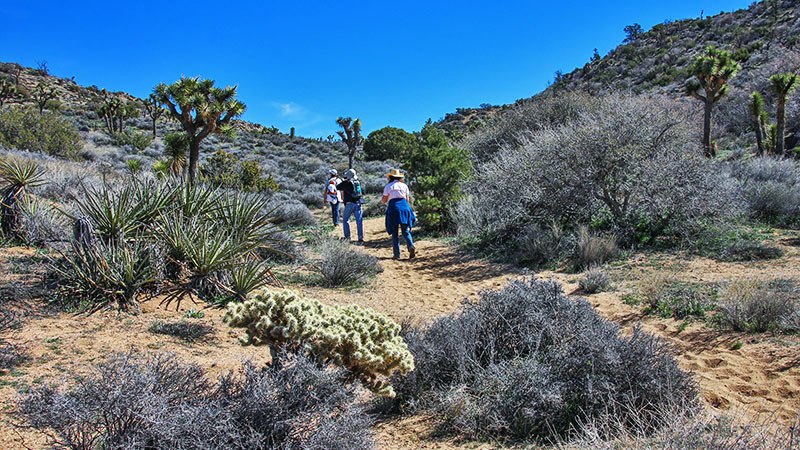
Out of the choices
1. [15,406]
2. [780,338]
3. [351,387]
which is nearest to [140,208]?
[15,406]

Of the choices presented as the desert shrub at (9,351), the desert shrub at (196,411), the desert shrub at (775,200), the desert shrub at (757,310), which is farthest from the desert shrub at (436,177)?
the desert shrub at (196,411)

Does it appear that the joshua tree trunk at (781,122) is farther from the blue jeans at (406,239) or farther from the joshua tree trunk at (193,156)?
the joshua tree trunk at (193,156)

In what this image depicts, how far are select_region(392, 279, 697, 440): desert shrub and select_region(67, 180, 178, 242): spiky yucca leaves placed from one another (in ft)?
13.3

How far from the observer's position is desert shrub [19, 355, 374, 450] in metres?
2.09

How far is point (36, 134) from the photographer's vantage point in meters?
16.8

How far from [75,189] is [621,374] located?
11.3 metres

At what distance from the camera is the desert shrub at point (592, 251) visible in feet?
24.4

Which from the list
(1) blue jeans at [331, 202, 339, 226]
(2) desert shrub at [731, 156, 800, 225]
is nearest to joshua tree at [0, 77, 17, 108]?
(1) blue jeans at [331, 202, 339, 226]

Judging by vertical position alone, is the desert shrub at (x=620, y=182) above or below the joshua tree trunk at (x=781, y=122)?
below

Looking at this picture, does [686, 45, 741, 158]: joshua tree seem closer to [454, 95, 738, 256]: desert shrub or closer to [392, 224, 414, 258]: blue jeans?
[454, 95, 738, 256]: desert shrub

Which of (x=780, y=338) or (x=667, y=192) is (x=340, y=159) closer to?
(x=667, y=192)

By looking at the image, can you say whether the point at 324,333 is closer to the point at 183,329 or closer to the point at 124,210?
the point at 183,329

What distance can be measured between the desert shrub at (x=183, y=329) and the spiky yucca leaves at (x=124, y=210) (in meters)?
1.30

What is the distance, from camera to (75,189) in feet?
31.6
